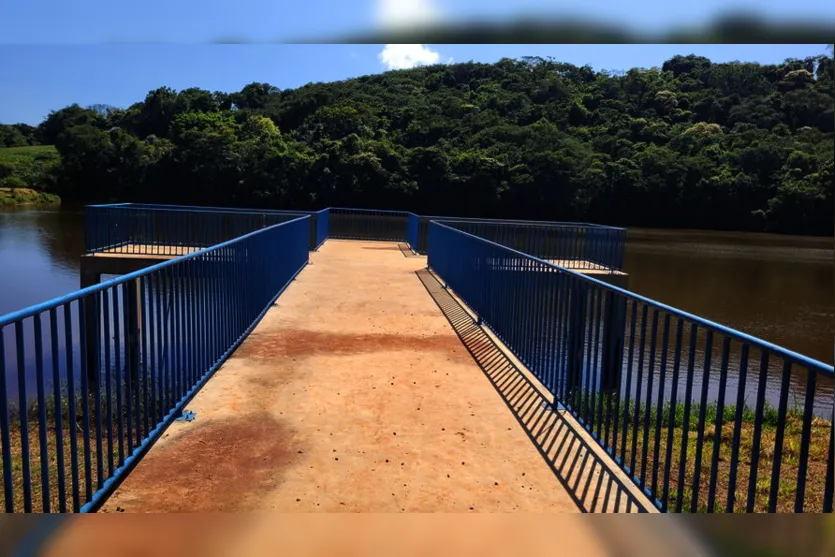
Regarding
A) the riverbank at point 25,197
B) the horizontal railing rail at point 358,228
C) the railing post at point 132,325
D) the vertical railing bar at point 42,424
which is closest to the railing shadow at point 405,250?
the horizontal railing rail at point 358,228

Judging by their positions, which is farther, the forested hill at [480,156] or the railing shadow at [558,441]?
the forested hill at [480,156]

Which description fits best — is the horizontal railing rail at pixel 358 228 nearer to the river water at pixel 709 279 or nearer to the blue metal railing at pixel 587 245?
the river water at pixel 709 279

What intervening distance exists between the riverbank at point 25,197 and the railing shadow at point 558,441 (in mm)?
64340

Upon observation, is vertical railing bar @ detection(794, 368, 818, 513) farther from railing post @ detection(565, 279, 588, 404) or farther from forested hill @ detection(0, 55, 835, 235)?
forested hill @ detection(0, 55, 835, 235)

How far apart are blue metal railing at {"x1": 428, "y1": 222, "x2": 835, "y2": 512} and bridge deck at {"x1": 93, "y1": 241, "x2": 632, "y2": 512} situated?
1.96ft

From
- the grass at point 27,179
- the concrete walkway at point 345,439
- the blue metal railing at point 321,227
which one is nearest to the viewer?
the concrete walkway at point 345,439

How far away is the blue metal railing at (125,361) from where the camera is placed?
9.94 ft

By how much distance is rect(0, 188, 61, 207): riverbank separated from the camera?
60.3 metres

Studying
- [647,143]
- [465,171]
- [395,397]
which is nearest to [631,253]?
[465,171]

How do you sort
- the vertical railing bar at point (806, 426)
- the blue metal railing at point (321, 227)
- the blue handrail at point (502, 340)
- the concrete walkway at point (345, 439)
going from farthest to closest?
the blue metal railing at point (321, 227) < the concrete walkway at point (345, 439) < the blue handrail at point (502, 340) < the vertical railing bar at point (806, 426)

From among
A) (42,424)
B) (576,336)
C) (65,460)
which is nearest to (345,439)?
(42,424)

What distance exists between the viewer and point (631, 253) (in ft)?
122

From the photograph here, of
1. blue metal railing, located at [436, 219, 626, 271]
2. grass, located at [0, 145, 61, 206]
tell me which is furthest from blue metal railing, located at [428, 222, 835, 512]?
grass, located at [0, 145, 61, 206]
